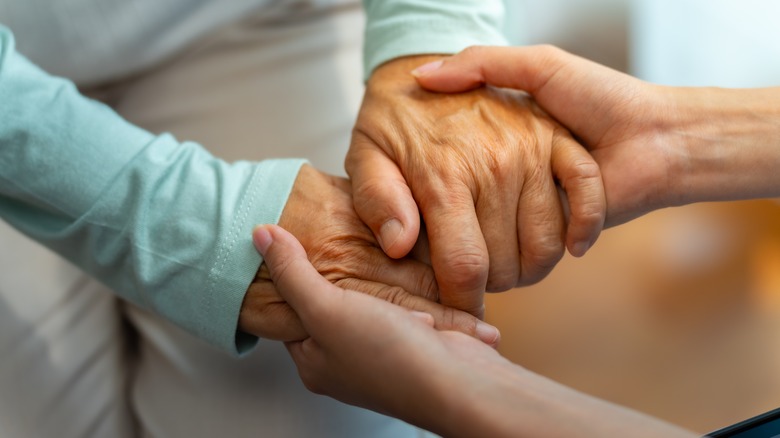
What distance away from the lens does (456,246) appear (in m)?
0.68

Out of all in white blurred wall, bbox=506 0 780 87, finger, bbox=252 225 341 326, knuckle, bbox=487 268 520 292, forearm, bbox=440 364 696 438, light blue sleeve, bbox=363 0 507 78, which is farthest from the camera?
white blurred wall, bbox=506 0 780 87

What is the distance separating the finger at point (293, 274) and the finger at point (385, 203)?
0.25ft

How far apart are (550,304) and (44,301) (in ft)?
2.07

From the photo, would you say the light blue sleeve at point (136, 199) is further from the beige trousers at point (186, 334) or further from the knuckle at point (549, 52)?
the knuckle at point (549, 52)

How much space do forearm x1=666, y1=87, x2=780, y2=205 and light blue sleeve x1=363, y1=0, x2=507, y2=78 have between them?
25 cm

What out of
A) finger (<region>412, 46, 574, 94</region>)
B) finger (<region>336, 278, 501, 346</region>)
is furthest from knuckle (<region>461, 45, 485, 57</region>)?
finger (<region>336, 278, 501, 346</region>)

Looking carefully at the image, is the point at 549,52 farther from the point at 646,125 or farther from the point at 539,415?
the point at 539,415

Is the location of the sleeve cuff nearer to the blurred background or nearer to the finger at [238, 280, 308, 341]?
the finger at [238, 280, 308, 341]

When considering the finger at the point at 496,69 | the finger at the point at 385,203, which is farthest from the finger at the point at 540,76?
the finger at the point at 385,203

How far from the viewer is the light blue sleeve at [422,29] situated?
0.86 meters

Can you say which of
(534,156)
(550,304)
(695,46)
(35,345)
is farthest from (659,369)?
(35,345)

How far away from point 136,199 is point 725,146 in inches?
23.9

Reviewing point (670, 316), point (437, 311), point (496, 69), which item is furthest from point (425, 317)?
point (670, 316)

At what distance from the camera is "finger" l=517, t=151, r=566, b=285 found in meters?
0.73
